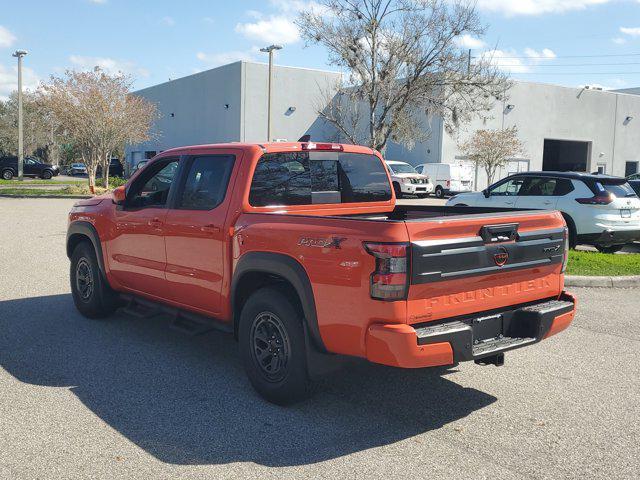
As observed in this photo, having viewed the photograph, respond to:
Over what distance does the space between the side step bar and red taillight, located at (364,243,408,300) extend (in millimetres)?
1749

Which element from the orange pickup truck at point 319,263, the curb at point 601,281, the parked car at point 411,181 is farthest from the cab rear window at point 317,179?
the parked car at point 411,181

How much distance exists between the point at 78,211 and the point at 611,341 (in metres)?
5.90

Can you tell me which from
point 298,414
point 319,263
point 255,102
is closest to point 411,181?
point 255,102

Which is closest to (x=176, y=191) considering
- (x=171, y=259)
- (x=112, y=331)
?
(x=171, y=259)

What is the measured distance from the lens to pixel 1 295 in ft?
27.5

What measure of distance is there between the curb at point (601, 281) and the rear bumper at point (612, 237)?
7.37ft

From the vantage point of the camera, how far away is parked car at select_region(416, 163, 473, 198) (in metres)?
34.7

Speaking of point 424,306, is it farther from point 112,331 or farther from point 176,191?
point 112,331

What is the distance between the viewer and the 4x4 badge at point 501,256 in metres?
4.44

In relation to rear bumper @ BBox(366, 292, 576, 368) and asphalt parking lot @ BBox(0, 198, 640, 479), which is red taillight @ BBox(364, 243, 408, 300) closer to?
rear bumper @ BBox(366, 292, 576, 368)

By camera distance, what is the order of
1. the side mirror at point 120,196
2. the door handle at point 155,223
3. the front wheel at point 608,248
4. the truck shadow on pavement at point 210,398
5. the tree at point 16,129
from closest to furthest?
the truck shadow on pavement at point 210,398
the door handle at point 155,223
the side mirror at point 120,196
the front wheel at point 608,248
the tree at point 16,129

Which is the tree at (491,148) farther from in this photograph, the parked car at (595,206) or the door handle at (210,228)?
the door handle at (210,228)

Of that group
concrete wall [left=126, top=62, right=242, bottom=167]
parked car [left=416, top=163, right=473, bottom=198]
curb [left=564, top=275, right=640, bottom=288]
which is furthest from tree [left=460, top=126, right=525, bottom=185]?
curb [left=564, top=275, right=640, bottom=288]

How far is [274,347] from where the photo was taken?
4805 mm
